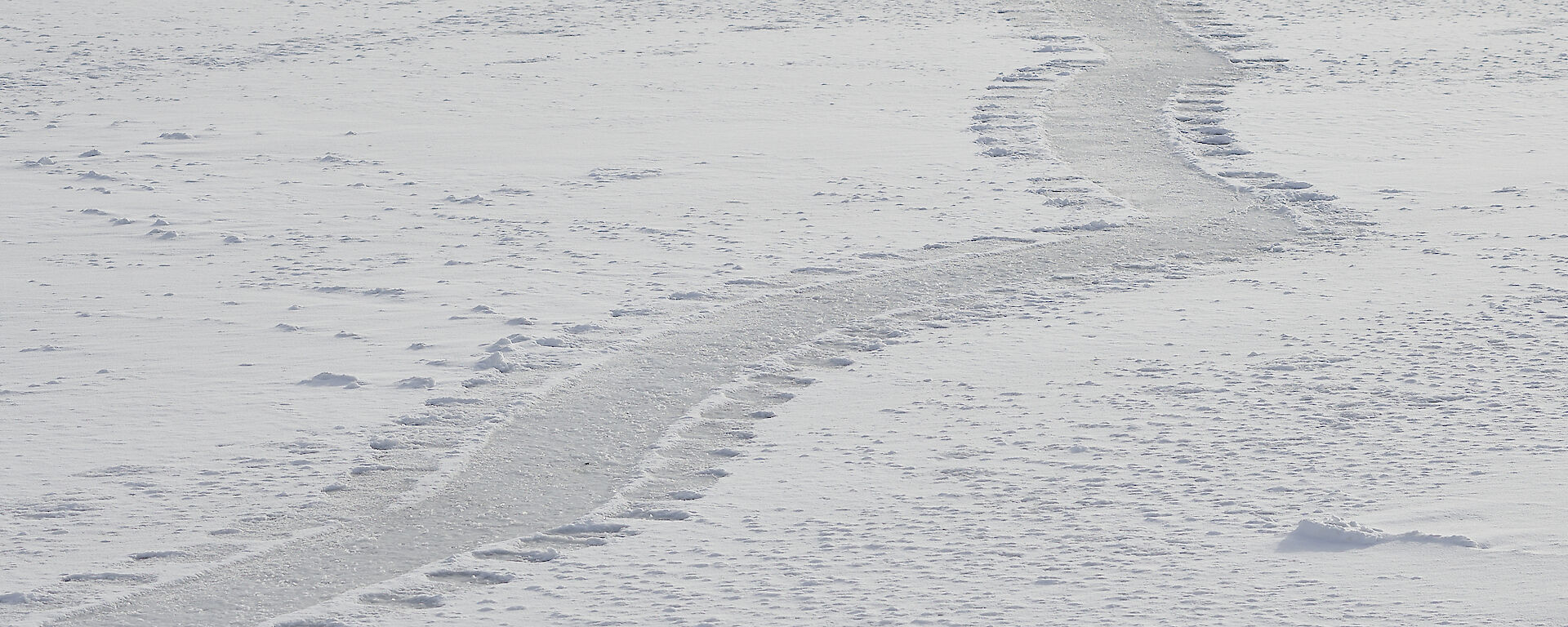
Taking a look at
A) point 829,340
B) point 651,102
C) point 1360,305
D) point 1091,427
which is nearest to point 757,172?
point 651,102

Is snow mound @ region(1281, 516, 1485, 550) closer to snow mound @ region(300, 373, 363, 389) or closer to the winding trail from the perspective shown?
the winding trail

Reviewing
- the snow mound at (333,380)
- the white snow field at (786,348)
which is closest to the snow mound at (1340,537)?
the white snow field at (786,348)

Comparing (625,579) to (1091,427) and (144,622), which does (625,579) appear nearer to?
(144,622)

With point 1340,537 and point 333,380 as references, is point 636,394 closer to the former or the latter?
point 333,380

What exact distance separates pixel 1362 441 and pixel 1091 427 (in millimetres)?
685

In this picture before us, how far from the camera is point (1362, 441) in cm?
428

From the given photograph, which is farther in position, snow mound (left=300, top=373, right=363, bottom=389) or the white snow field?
snow mound (left=300, top=373, right=363, bottom=389)

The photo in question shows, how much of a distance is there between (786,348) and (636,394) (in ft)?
2.13

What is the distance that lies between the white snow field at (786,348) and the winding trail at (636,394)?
0.7 inches

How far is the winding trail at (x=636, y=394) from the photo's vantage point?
3631 millimetres

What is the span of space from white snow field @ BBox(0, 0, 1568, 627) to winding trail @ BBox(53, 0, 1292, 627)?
0.02 meters

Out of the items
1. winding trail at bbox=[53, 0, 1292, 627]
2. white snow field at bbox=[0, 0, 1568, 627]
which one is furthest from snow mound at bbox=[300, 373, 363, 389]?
winding trail at bbox=[53, 0, 1292, 627]

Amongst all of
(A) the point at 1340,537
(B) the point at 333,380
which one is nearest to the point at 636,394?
(B) the point at 333,380

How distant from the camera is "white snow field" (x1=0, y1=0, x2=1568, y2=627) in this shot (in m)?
3.61
